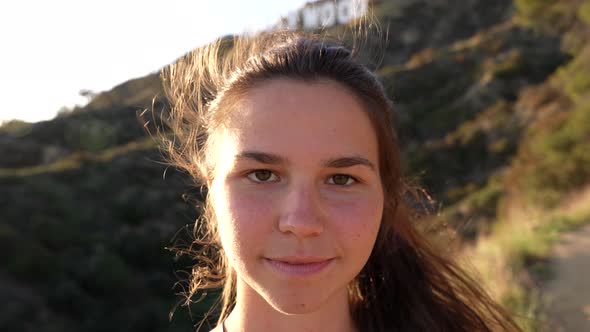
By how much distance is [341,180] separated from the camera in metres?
1.47

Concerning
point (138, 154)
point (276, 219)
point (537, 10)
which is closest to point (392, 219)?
point (276, 219)

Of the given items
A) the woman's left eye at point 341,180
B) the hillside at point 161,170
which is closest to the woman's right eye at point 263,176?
the woman's left eye at point 341,180

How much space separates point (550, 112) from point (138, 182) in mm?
14322

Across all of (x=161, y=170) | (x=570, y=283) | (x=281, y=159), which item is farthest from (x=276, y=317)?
(x=161, y=170)

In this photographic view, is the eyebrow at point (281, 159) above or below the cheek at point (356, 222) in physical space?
above

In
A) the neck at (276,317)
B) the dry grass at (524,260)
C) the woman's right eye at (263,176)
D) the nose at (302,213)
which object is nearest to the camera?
the nose at (302,213)

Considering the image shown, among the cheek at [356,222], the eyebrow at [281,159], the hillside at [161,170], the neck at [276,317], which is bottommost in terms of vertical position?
the neck at [276,317]

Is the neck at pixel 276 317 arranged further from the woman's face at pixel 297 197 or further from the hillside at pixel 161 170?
the hillside at pixel 161 170

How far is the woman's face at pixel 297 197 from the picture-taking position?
1.37 m

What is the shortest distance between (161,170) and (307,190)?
16.2 m

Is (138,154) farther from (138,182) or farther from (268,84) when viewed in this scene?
(268,84)

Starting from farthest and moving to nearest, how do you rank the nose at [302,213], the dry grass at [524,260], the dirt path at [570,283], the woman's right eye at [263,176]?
the dry grass at [524,260] < the dirt path at [570,283] < the woman's right eye at [263,176] < the nose at [302,213]

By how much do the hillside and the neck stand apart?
78cm

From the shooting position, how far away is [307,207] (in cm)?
136
